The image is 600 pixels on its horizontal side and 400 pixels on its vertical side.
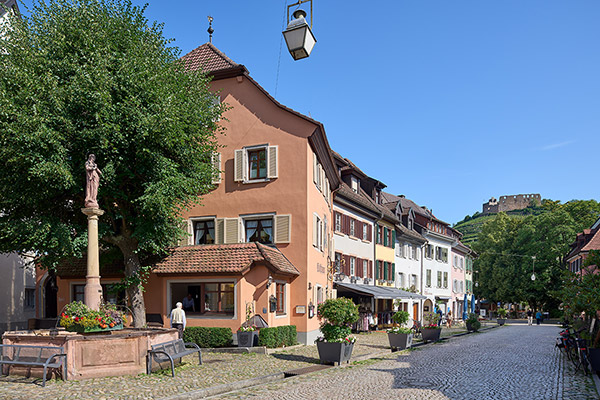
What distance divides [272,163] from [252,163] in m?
1.17

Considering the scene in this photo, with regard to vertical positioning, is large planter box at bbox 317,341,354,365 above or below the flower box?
above

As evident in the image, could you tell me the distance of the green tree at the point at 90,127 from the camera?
687 inches

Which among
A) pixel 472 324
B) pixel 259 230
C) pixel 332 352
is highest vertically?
pixel 259 230

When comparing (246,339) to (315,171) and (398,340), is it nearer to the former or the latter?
(398,340)

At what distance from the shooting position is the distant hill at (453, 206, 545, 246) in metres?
136

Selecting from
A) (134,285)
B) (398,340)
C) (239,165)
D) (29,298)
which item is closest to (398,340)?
(398,340)

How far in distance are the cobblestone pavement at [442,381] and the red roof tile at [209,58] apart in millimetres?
14977

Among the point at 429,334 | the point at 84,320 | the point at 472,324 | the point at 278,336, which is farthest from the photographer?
the point at 472,324

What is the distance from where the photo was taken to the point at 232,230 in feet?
81.2

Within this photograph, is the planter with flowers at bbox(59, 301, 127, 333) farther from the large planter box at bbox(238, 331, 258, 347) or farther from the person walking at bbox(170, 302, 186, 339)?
the large planter box at bbox(238, 331, 258, 347)

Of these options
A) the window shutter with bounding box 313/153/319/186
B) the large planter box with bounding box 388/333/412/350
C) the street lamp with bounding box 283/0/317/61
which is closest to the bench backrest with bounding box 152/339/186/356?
A: the street lamp with bounding box 283/0/317/61

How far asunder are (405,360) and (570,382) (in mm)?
5498

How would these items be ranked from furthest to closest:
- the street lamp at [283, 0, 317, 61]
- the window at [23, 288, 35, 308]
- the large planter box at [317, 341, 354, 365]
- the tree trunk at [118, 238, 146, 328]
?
the window at [23, 288, 35, 308] → the tree trunk at [118, 238, 146, 328] → the large planter box at [317, 341, 354, 365] → the street lamp at [283, 0, 317, 61]

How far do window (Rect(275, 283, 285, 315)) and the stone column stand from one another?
9209 millimetres
